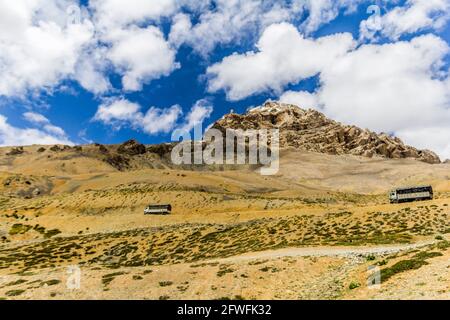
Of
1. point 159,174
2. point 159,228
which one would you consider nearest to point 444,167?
point 159,174

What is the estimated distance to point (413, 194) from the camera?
2368 inches

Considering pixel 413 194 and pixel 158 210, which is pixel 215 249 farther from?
pixel 413 194

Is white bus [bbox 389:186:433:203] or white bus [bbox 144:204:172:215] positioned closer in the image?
white bus [bbox 389:186:433:203]

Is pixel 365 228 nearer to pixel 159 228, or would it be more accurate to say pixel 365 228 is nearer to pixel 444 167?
pixel 159 228

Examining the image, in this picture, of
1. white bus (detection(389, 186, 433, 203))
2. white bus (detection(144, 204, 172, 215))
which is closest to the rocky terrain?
white bus (detection(144, 204, 172, 215))

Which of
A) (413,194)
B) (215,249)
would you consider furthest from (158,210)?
(413,194)

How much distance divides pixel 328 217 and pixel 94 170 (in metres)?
155

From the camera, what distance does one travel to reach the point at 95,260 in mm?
44562

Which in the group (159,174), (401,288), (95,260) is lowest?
(95,260)

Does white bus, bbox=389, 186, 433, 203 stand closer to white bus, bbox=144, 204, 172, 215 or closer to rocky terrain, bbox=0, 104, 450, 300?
rocky terrain, bbox=0, 104, 450, 300

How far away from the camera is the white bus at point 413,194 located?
194ft

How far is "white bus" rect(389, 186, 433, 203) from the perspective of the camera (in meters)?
59.2

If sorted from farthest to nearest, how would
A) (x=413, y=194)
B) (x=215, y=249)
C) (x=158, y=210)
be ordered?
(x=158, y=210) → (x=413, y=194) → (x=215, y=249)

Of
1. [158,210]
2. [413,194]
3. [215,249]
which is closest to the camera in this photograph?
[215,249]
